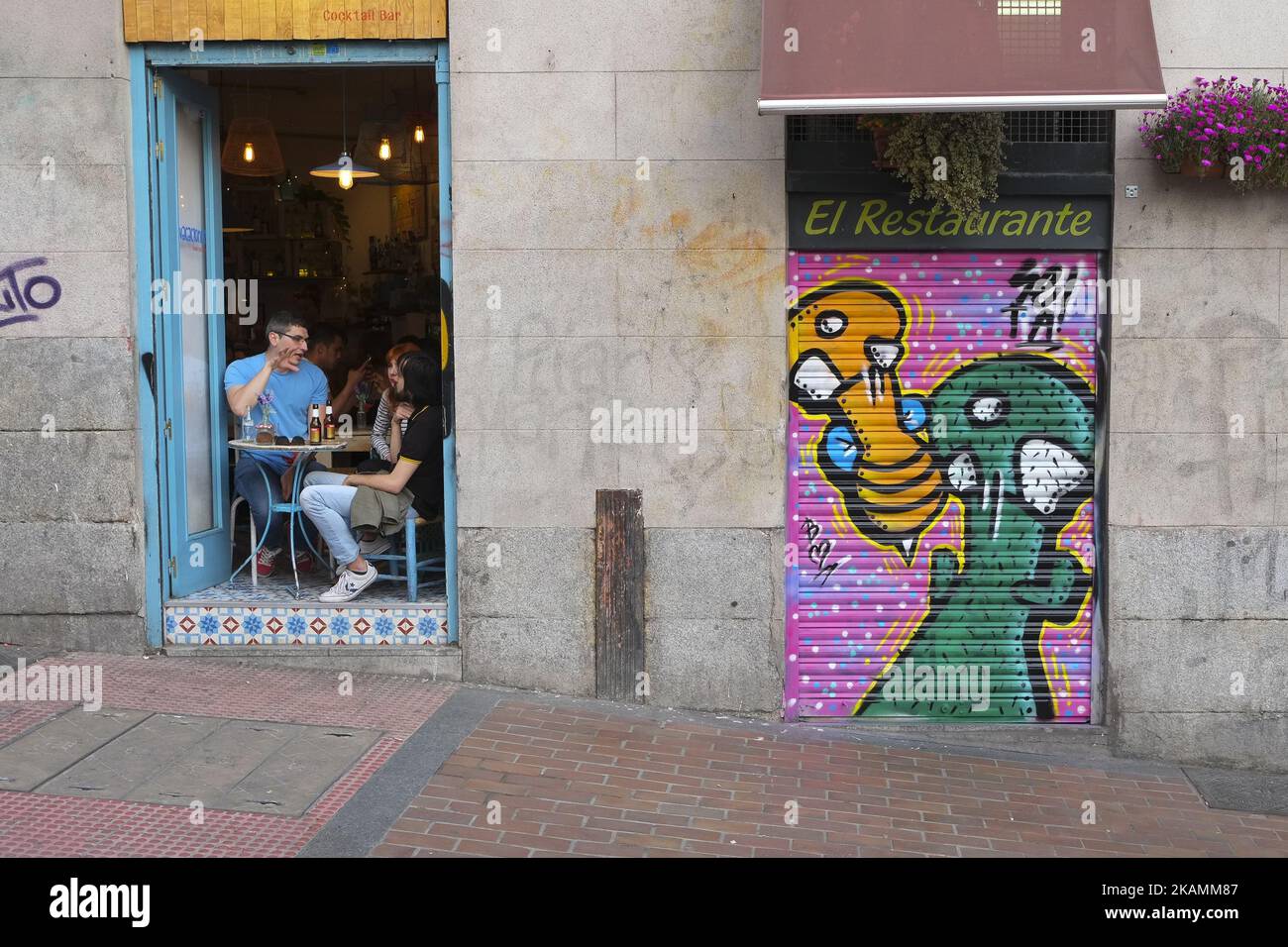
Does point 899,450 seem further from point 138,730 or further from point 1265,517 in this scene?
point 138,730

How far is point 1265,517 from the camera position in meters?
7.14

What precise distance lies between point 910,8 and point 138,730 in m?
5.28

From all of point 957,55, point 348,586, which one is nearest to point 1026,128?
point 957,55

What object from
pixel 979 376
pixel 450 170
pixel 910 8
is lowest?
pixel 979 376

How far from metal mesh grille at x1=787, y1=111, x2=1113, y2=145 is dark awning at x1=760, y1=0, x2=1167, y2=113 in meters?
0.64

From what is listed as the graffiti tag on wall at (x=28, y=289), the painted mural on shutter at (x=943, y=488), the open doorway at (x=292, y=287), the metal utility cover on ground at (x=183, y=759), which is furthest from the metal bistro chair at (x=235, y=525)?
the painted mural on shutter at (x=943, y=488)

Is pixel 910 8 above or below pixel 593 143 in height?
above

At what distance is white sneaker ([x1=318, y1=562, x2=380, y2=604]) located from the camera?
24.7ft

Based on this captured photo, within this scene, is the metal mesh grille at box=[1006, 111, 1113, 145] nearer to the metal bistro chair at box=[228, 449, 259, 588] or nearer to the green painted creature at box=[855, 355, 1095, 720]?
the green painted creature at box=[855, 355, 1095, 720]

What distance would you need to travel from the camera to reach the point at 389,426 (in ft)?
26.6

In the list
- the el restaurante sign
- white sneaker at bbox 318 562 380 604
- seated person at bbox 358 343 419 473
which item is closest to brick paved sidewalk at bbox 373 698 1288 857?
white sneaker at bbox 318 562 380 604

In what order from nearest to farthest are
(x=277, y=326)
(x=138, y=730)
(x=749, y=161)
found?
1. (x=138, y=730)
2. (x=749, y=161)
3. (x=277, y=326)

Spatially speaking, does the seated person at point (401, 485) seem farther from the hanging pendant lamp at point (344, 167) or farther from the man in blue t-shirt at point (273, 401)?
the hanging pendant lamp at point (344, 167)

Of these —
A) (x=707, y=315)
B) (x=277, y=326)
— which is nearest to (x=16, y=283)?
(x=277, y=326)
